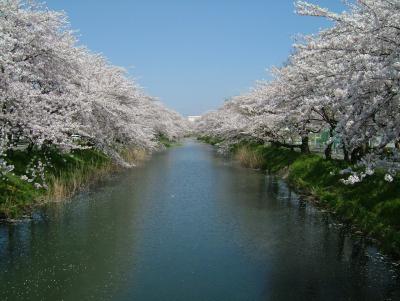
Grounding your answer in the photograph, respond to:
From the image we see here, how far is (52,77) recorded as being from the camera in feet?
61.7

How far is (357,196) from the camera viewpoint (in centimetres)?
1673

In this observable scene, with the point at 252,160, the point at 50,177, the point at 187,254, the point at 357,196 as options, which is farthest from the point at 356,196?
the point at 252,160

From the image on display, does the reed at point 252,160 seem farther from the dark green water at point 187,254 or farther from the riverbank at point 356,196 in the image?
the dark green water at point 187,254

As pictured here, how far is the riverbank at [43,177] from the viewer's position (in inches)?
640

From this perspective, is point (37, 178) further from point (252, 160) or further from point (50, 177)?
point (252, 160)

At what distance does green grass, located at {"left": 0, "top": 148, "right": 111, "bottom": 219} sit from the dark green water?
900 millimetres

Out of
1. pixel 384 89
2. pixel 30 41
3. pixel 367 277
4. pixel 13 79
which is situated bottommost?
pixel 367 277

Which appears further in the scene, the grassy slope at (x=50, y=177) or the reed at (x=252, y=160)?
the reed at (x=252, y=160)

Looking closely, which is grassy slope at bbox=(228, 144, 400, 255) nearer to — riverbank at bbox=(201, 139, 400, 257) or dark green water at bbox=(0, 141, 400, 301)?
riverbank at bbox=(201, 139, 400, 257)

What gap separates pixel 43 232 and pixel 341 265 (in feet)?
30.6

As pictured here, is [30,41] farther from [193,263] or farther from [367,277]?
[367,277]

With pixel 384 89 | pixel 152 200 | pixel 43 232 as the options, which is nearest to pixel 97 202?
pixel 152 200

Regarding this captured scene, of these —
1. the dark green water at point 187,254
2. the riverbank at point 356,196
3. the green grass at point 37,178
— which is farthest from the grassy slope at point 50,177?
the riverbank at point 356,196

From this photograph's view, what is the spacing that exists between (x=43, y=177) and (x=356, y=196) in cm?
1240
